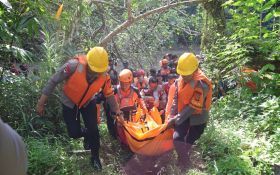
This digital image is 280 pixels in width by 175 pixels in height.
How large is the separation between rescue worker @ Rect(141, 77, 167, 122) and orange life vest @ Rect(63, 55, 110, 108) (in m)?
2.69

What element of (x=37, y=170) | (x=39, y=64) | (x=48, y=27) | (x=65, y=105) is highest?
(x=48, y=27)

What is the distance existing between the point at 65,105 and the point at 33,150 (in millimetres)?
694

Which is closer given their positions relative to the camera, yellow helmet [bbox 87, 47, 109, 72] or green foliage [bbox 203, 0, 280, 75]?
yellow helmet [bbox 87, 47, 109, 72]

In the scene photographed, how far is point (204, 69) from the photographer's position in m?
8.88

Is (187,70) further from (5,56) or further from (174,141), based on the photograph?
(5,56)

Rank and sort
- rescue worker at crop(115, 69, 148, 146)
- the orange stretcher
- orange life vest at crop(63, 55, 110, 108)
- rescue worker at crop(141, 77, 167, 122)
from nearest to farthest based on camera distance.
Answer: orange life vest at crop(63, 55, 110, 108) < the orange stretcher < rescue worker at crop(115, 69, 148, 146) < rescue worker at crop(141, 77, 167, 122)

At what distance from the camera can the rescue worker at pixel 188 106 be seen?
209 inches

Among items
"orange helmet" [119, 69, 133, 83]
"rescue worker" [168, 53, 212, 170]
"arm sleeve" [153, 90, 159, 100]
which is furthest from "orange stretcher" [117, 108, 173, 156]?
"arm sleeve" [153, 90, 159, 100]

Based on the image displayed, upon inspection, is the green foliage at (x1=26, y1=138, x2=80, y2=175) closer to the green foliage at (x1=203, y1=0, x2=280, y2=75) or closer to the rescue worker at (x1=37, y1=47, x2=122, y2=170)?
the rescue worker at (x1=37, y1=47, x2=122, y2=170)

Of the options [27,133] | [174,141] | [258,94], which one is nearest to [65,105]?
[27,133]

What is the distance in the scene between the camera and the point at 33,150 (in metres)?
4.82

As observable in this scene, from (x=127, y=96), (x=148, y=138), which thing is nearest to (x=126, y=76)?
(x=127, y=96)

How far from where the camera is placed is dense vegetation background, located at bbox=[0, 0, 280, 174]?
4918 mm

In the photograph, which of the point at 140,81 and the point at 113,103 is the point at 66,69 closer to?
the point at 113,103
